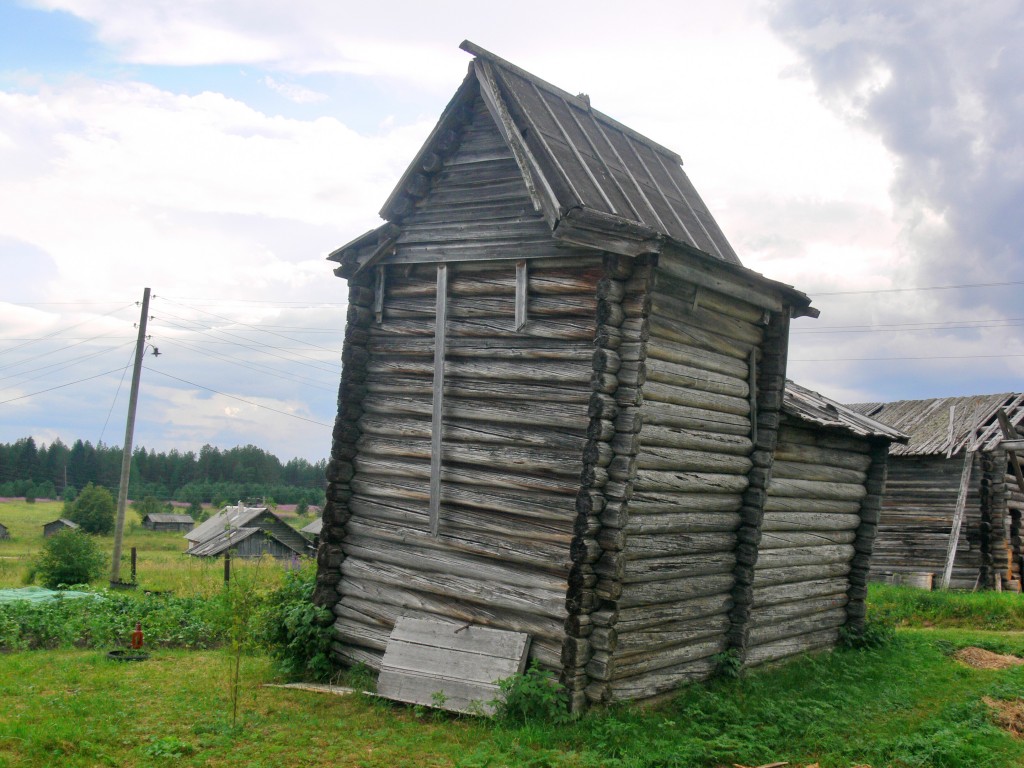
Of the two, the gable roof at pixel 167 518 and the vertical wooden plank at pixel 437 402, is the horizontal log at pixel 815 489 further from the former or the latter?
the gable roof at pixel 167 518

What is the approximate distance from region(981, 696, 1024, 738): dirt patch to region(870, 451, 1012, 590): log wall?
12888mm

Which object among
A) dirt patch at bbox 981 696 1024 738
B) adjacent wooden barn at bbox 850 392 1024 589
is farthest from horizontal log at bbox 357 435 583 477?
adjacent wooden barn at bbox 850 392 1024 589

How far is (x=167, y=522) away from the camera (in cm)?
7194

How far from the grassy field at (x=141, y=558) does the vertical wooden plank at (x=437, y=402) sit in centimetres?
214

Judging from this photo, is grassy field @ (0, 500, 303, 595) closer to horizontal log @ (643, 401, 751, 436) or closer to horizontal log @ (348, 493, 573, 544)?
horizontal log @ (348, 493, 573, 544)

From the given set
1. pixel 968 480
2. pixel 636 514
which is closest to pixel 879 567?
pixel 968 480

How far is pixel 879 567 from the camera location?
2416 centimetres

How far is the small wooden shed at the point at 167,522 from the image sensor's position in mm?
71562

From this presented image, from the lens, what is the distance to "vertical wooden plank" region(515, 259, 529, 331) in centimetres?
982

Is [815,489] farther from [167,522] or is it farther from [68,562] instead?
[167,522]

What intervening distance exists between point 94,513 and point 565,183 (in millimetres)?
55789

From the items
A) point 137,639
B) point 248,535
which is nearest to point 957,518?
point 137,639

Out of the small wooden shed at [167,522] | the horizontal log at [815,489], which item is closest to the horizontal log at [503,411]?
the horizontal log at [815,489]

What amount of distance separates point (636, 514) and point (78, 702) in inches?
254
